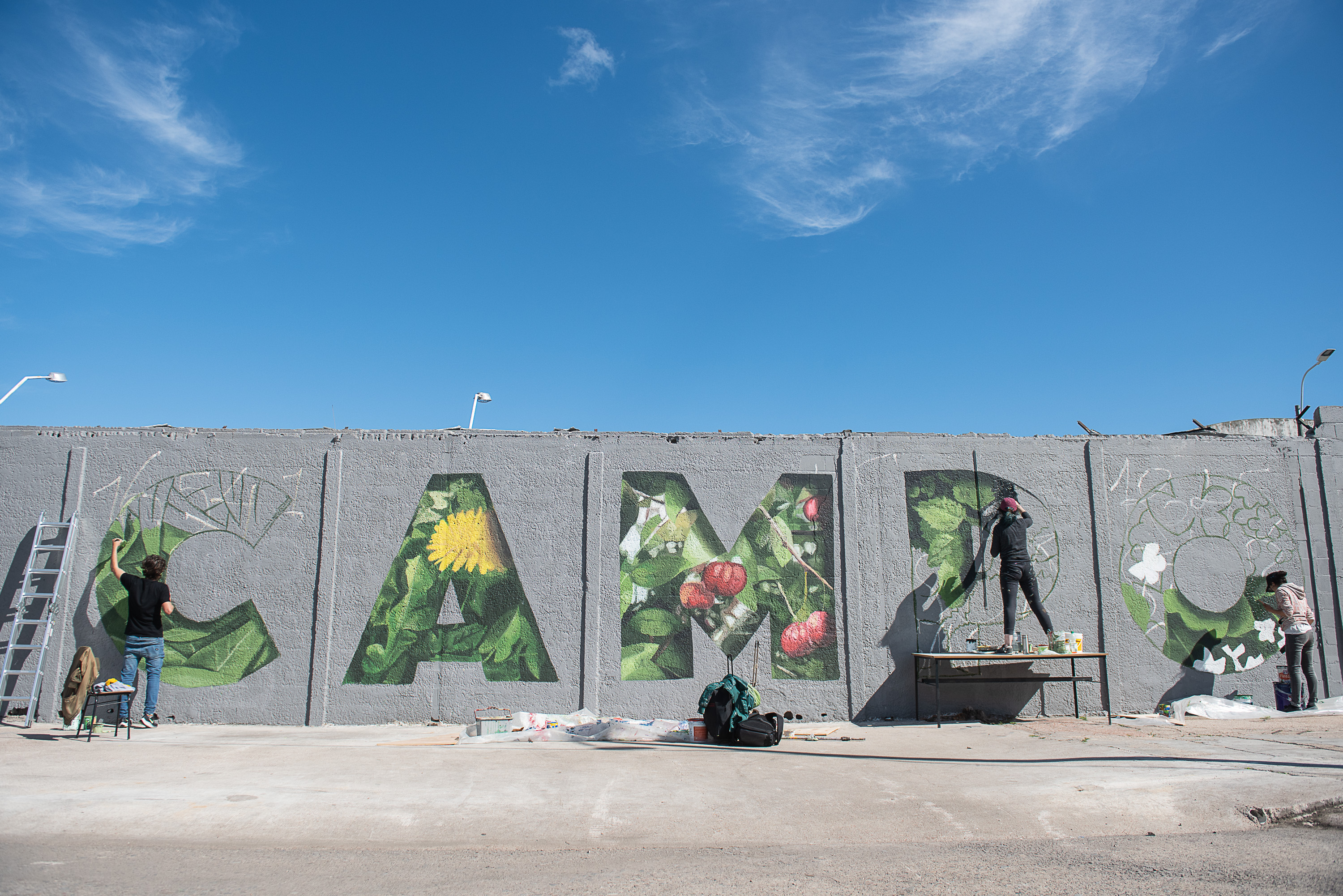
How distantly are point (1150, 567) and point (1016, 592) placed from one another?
6.21ft

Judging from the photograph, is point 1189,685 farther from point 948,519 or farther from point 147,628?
point 147,628

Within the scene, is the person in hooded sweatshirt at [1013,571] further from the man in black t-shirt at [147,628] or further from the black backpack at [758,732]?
the man in black t-shirt at [147,628]

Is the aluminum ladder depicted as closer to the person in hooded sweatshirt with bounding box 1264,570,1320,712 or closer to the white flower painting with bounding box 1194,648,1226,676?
the white flower painting with bounding box 1194,648,1226,676

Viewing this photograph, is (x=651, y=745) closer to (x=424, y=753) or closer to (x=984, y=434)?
(x=424, y=753)

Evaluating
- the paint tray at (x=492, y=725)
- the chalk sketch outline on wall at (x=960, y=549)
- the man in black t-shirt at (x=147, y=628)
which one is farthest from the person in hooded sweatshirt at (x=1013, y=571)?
the man in black t-shirt at (x=147, y=628)

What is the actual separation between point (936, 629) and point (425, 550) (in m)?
5.59

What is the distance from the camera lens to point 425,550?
8.58 meters

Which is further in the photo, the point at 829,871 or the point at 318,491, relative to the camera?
the point at 318,491

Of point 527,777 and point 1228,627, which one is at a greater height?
point 1228,627

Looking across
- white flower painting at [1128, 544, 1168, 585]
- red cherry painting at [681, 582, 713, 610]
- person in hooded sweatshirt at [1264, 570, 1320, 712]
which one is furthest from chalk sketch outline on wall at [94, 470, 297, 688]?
person in hooded sweatshirt at [1264, 570, 1320, 712]

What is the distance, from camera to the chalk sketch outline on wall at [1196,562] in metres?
8.96

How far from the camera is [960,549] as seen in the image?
349 inches

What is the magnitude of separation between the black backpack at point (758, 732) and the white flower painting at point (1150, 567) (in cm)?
477

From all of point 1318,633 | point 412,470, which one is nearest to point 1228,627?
point 1318,633
